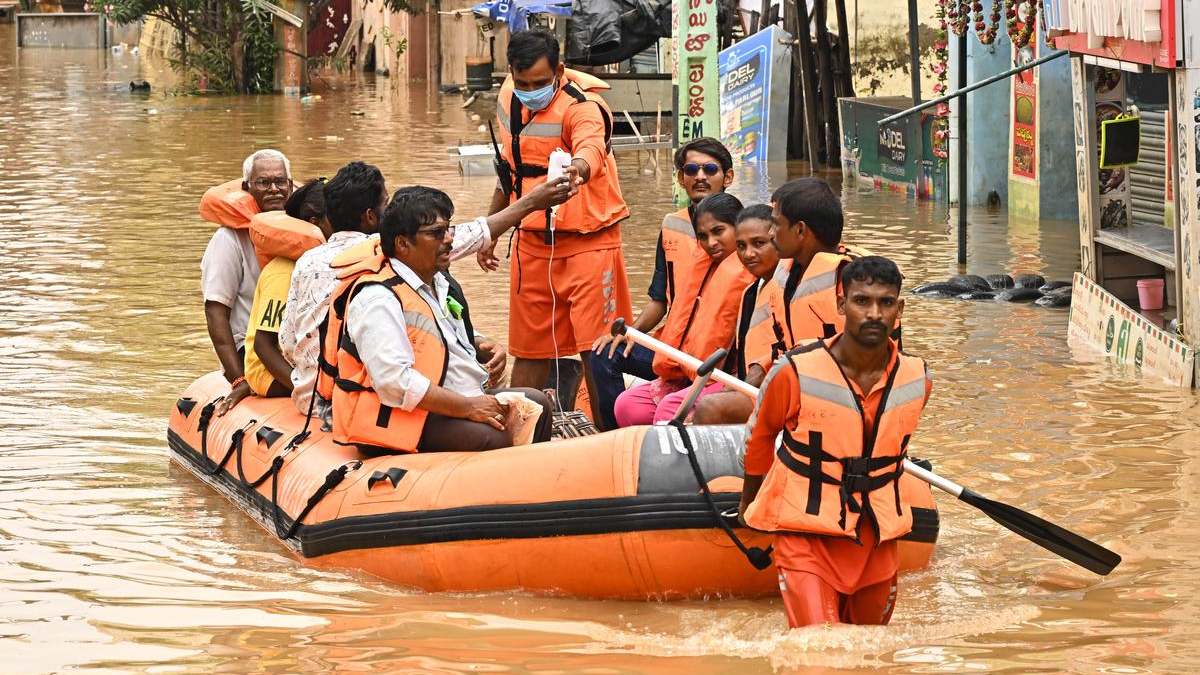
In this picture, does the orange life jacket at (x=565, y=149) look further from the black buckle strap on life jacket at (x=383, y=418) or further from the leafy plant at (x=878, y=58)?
the leafy plant at (x=878, y=58)

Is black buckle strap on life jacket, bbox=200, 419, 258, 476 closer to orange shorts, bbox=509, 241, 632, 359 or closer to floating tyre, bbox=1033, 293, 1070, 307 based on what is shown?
orange shorts, bbox=509, 241, 632, 359

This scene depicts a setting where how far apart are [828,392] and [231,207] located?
11.9ft

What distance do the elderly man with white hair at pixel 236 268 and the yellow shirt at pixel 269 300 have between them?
273mm

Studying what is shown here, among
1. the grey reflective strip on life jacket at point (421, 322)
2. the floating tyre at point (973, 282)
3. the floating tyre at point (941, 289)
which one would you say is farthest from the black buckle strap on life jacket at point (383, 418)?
the floating tyre at point (973, 282)

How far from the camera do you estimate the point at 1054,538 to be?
18.2 ft

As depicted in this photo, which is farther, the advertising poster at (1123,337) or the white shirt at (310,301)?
the advertising poster at (1123,337)

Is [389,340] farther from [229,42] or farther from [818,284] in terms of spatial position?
[229,42]

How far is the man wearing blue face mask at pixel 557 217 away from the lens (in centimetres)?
773

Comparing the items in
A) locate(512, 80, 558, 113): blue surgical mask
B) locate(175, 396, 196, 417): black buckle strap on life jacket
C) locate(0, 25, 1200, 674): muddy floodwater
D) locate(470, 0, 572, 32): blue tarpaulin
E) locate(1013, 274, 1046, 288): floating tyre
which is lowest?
locate(0, 25, 1200, 674): muddy floodwater

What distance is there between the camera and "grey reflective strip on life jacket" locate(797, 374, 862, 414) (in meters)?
4.93

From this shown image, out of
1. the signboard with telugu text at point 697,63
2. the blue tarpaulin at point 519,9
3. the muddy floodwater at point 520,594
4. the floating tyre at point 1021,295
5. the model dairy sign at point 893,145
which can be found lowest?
the muddy floodwater at point 520,594

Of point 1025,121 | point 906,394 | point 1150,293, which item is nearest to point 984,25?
point 1025,121

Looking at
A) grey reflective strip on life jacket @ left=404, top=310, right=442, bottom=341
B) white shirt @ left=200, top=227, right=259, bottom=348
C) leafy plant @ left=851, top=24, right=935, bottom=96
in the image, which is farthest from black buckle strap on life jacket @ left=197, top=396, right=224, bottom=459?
leafy plant @ left=851, top=24, right=935, bottom=96

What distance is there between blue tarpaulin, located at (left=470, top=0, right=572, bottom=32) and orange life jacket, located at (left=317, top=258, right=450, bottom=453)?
1669 centimetres
